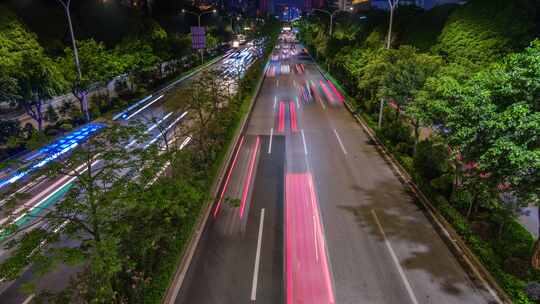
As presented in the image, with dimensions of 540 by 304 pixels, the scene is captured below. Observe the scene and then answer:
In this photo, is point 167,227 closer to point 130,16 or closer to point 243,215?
point 243,215

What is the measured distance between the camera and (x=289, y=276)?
40.4 feet

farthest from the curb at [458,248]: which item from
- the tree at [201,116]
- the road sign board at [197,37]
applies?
the road sign board at [197,37]

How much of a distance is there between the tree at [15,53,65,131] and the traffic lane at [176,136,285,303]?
47.8 ft

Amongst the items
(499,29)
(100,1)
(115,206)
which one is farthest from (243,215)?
(100,1)

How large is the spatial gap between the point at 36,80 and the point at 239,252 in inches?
738

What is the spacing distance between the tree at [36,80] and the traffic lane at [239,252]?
47.8 ft

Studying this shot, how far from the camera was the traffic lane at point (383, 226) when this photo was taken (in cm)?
1191

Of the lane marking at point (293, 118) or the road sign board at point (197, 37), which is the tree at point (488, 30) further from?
the road sign board at point (197, 37)

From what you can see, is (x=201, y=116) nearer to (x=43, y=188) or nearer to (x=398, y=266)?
(x=43, y=188)

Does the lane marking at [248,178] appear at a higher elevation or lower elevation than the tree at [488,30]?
lower

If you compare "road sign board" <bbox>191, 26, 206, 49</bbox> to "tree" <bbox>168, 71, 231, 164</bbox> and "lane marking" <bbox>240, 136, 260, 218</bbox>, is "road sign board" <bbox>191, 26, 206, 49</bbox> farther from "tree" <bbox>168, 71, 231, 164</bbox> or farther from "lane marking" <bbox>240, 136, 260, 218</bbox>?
"tree" <bbox>168, 71, 231, 164</bbox>

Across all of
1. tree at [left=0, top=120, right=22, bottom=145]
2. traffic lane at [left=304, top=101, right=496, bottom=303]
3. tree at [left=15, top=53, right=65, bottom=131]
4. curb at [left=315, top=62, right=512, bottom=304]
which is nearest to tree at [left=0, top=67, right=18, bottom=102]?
tree at [left=15, top=53, right=65, bottom=131]

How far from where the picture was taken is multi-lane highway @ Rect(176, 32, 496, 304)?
11.7 metres

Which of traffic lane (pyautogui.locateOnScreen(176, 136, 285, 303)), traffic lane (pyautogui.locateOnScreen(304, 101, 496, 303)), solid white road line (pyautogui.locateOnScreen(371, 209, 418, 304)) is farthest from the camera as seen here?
traffic lane (pyautogui.locateOnScreen(304, 101, 496, 303))
